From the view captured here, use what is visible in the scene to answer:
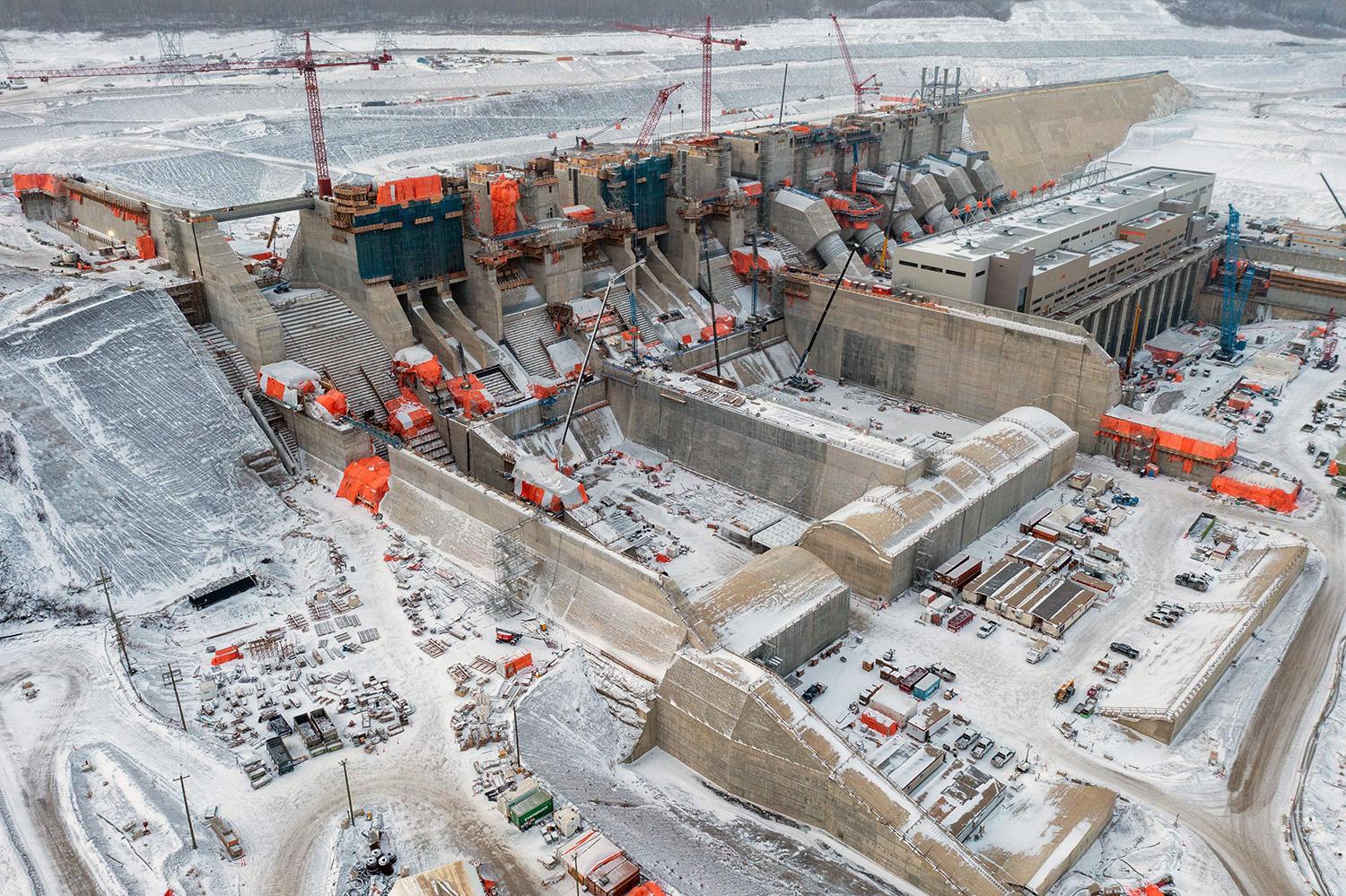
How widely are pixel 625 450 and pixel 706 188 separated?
2887cm

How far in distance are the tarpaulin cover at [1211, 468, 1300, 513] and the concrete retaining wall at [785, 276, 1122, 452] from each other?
28.0ft

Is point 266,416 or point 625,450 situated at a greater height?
point 266,416

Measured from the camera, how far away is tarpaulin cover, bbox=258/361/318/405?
205 ft

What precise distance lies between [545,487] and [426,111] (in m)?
91.3

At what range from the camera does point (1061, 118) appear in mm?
149750

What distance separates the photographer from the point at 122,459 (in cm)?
5662

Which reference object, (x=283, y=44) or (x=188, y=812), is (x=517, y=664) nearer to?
(x=188, y=812)

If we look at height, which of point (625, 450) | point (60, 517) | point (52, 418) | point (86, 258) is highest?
point (86, 258)

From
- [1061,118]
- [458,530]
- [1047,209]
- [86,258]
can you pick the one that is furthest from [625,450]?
[1061,118]

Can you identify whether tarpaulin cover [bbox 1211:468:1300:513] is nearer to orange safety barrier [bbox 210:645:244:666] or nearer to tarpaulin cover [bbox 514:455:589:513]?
tarpaulin cover [bbox 514:455:589:513]

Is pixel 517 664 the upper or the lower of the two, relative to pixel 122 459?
lower

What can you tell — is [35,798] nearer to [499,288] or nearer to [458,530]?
[458,530]

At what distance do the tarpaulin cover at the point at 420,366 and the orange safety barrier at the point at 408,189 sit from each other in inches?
404

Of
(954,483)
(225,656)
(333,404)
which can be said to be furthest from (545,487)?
(954,483)
